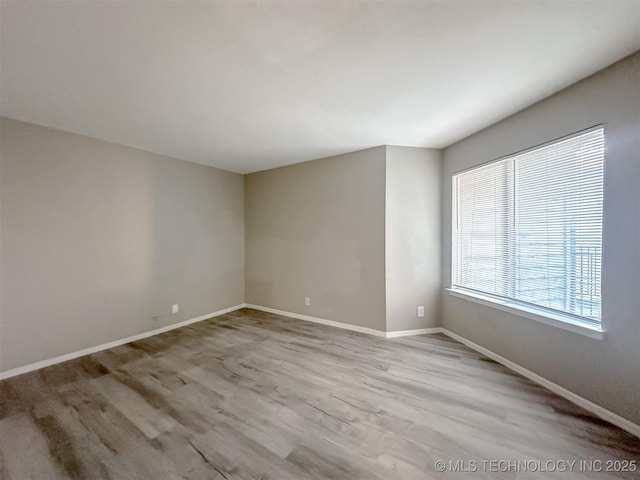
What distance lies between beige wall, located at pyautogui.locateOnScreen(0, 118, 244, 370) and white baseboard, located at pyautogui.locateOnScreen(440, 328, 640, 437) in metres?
3.90

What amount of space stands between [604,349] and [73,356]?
4.78 meters

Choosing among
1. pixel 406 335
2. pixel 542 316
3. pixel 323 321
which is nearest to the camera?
pixel 542 316

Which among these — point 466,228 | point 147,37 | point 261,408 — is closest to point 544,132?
point 466,228

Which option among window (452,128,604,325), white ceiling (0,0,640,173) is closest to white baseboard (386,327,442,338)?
window (452,128,604,325)

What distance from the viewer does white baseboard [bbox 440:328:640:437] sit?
1.58m

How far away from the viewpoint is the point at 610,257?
5.47 feet

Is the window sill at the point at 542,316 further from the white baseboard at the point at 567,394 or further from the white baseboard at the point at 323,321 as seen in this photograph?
the white baseboard at the point at 323,321

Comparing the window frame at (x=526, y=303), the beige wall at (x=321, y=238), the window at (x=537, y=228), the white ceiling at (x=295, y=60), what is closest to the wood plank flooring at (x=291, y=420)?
the window frame at (x=526, y=303)

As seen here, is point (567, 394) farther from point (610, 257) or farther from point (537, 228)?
point (537, 228)

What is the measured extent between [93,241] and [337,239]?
296 cm

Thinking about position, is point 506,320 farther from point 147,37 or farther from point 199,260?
point 199,260

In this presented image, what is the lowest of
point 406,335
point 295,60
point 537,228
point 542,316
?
point 406,335

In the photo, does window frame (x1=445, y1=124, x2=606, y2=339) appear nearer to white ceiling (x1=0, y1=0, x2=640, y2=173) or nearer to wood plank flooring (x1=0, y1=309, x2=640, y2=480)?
white ceiling (x1=0, y1=0, x2=640, y2=173)

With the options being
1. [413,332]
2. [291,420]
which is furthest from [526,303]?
[291,420]
